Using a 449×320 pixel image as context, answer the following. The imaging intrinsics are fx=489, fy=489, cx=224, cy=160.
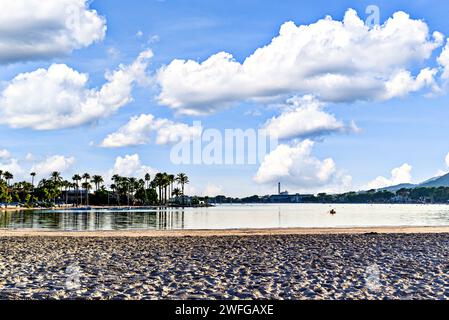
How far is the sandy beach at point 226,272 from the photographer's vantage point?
16.0 m

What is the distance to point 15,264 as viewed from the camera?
76.7ft

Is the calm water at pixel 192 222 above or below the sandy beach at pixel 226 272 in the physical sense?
below

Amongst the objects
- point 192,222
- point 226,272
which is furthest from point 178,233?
point 192,222

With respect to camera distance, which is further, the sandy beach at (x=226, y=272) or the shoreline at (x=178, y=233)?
the shoreline at (x=178, y=233)

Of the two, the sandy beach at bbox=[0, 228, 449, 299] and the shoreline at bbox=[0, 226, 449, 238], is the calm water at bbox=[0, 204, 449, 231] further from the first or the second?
the sandy beach at bbox=[0, 228, 449, 299]

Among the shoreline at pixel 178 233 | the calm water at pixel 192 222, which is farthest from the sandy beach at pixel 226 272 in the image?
the calm water at pixel 192 222

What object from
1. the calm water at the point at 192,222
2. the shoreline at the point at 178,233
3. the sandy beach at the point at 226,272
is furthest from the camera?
the calm water at the point at 192,222

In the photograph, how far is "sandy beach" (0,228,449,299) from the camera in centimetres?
1602

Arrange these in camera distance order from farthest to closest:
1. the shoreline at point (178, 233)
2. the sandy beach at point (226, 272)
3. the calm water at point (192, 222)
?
the calm water at point (192, 222)
the shoreline at point (178, 233)
the sandy beach at point (226, 272)

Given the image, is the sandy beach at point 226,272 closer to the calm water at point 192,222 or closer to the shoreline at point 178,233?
the shoreline at point 178,233

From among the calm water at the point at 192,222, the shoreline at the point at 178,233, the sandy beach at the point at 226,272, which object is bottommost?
the calm water at the point at 192,222
